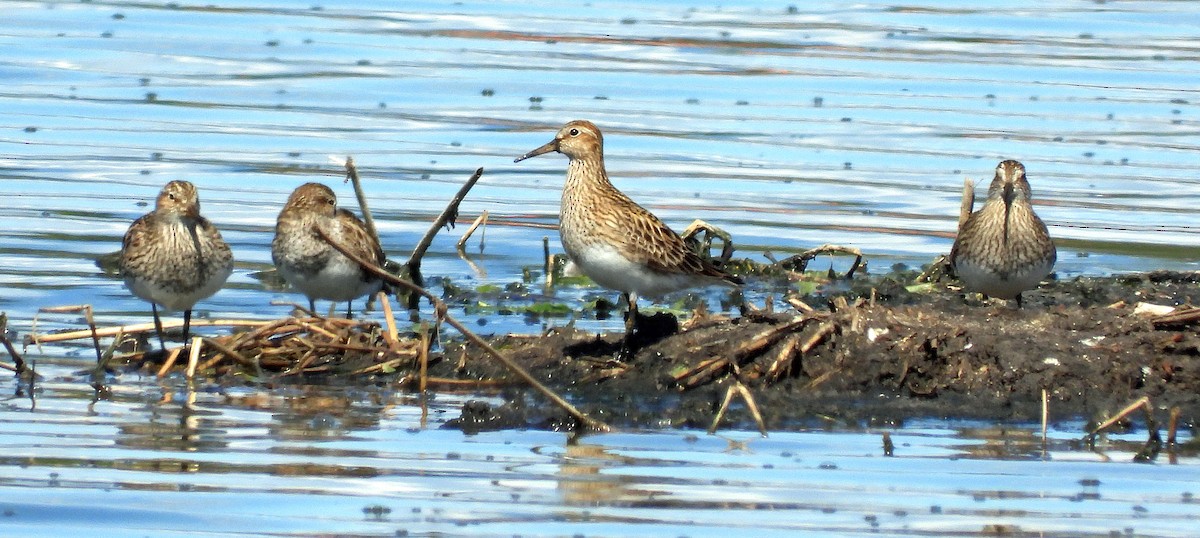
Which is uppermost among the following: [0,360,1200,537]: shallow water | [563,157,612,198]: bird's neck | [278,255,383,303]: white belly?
[563,157,612,198]: bird's neck

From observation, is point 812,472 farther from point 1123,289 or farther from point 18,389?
point 1123,289

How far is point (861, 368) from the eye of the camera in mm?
10555

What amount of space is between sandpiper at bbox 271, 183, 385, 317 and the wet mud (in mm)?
1539

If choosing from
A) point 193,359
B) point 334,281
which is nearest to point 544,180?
point 334,281

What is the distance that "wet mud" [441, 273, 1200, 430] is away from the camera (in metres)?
10.1

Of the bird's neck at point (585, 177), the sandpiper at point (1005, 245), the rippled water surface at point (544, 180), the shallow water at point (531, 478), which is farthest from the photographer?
the sandpiper at point (1005, 245)

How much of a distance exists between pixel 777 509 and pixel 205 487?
231 cm

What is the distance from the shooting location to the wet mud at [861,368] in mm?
10086

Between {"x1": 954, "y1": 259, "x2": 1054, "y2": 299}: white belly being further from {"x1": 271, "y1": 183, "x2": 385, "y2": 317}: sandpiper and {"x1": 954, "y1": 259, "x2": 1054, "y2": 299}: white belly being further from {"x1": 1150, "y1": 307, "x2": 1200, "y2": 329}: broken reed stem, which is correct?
{"x1": 271, "y1": 183, "x2": 385, "y2": 317}: sandpiper

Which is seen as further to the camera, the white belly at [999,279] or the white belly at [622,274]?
the white belly at [999,279]

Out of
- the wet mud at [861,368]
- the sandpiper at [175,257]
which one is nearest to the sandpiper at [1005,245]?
the wet mud at [861,368]

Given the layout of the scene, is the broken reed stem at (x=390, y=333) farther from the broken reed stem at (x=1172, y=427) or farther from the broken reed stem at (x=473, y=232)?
the broken reed stem at (x=1172, y=427)

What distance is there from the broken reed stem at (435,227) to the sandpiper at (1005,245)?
328cm

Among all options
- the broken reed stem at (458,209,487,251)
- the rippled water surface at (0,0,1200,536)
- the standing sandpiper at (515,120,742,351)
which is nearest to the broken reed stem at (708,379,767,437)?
the rippled water surface at (0,0,1200,536)
